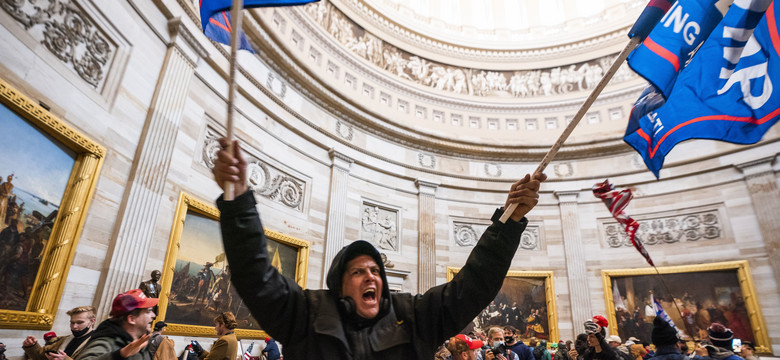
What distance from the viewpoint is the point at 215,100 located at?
989cm

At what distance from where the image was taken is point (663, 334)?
4238mm

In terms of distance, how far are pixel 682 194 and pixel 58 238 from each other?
17526 millimetres

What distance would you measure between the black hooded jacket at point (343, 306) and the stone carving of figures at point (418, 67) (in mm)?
16877

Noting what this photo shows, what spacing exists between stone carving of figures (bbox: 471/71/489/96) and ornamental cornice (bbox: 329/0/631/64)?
0.86m

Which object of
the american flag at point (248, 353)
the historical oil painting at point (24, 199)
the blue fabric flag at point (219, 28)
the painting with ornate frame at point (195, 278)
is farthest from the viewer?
the american flag at point (248, 353)

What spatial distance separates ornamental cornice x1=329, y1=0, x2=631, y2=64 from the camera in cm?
1761

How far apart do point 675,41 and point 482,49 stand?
16605 mm

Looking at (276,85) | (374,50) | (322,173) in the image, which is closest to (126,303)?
(276,85)

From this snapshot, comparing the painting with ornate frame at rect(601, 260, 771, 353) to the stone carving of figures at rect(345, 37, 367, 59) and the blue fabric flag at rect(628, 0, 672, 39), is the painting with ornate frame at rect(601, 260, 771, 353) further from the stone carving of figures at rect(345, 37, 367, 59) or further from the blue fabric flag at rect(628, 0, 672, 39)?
the stone carving of figures at rect(345, 37, 367, 59)

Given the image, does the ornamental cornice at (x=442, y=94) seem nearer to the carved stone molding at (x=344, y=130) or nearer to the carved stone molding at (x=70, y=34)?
the carved stone molding at (x=344, y=130)

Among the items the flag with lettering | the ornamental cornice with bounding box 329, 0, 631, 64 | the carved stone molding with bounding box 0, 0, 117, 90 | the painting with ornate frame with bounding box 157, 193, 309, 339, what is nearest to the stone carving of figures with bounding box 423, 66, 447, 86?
the ornamental cornice with bounding box 329, 0, 631, 64

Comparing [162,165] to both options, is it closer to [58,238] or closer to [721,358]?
[58,238]

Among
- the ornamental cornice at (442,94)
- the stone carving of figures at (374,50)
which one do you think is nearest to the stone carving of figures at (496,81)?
the ornamental cornice at (442,94)

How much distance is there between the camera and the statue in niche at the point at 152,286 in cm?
669
